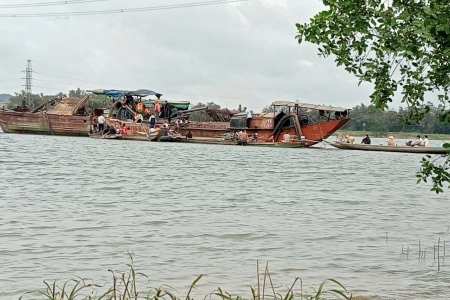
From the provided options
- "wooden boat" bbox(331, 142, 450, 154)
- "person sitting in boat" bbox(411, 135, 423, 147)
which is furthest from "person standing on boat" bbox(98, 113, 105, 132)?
"person sitting in boat" bbox(411, 135, 423, 147)

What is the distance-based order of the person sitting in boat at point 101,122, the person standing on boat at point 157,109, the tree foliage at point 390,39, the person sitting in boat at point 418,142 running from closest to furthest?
the tree foliage at point 390,39 → the person sitting in boat at point 418,142 → the person sitting in boat at point 101,122 → the person standing on boat at point 157,109

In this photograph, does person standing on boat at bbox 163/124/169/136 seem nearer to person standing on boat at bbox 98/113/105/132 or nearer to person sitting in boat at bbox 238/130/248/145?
person standing on boat at bbox 98/113/105/132

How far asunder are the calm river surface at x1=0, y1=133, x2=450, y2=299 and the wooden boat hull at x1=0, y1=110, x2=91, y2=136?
35.4m

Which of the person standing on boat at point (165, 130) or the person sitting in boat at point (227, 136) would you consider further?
the person standing on boat at point (165, 130)

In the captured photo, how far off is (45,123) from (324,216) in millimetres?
52754

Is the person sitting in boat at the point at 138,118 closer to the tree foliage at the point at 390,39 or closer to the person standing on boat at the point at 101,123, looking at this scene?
the person standing on boat at the point at 101,123

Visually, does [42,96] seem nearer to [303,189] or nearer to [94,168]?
[94,168]

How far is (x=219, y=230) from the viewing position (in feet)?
45.4

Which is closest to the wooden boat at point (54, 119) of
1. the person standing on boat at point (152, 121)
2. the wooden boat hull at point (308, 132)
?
the person standing on boat at point (152, 121)

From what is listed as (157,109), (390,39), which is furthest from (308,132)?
(390,39)

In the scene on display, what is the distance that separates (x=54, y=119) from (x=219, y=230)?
53490mm

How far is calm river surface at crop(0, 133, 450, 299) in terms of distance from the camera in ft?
31.4

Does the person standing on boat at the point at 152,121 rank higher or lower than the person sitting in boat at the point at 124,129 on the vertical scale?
higher

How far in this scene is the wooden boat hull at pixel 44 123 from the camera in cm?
6397
